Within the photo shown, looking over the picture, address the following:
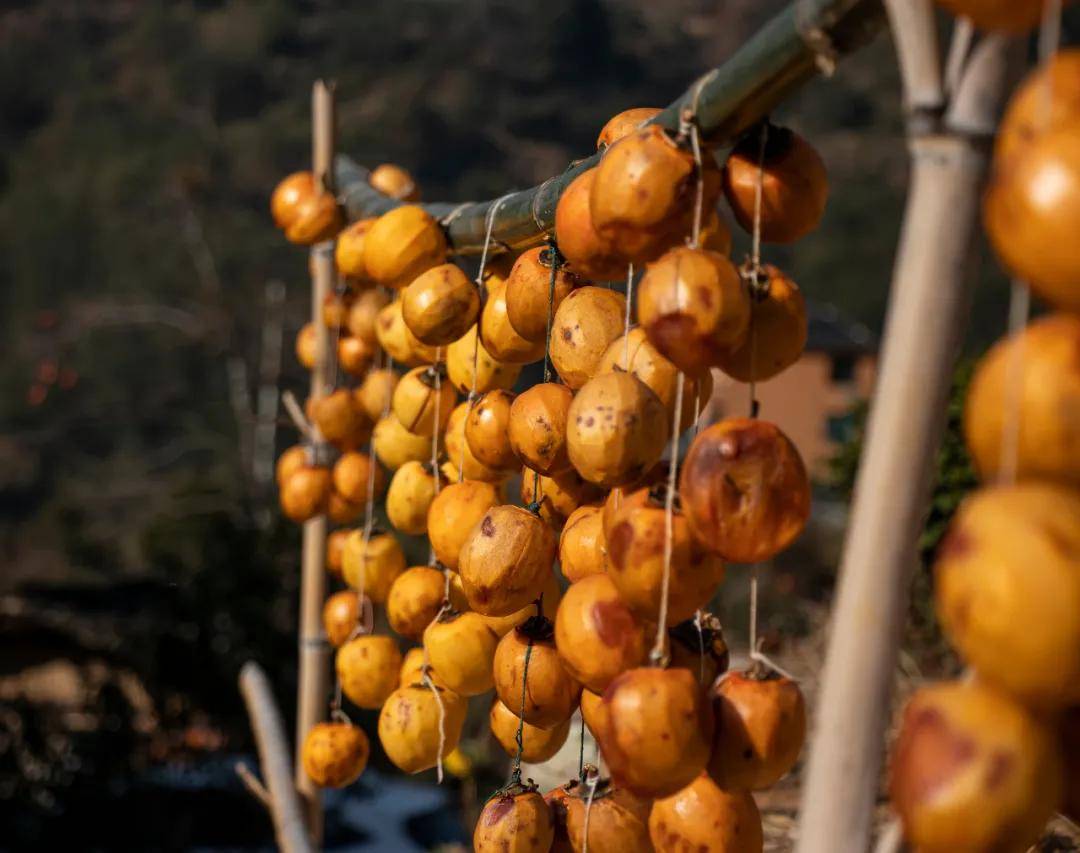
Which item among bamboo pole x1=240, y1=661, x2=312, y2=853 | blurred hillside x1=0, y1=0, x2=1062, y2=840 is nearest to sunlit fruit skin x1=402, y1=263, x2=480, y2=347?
A: bamboo pole x1=240, y1=661, x2=312, y2=853

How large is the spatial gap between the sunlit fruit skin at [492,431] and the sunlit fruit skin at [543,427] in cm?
17

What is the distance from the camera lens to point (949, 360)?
0.63 m

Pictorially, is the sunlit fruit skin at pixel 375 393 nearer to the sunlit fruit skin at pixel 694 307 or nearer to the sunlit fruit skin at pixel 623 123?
the sunlit fruit skin at pixel 623 123

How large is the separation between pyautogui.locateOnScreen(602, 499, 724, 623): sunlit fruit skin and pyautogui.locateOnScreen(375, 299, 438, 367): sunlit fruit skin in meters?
0.83

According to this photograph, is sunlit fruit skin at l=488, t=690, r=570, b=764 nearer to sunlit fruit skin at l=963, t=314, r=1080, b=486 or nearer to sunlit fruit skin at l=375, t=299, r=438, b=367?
sunlit fruit skin at l=375, t=299, r=438, b=367

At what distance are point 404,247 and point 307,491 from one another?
2.56ft

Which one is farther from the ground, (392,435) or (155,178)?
(155,178)

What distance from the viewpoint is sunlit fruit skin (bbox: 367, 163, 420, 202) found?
2.35 meters

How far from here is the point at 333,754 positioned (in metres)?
1.91

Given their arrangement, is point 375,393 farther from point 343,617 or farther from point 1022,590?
point 1022,590

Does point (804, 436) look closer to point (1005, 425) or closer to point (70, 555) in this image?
point (70, 555)

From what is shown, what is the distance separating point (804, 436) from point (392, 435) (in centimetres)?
1701

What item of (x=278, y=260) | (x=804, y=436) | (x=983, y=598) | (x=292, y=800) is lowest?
(x=292, y=800)

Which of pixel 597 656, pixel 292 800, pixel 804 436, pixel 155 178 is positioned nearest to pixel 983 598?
pixel 597 656
